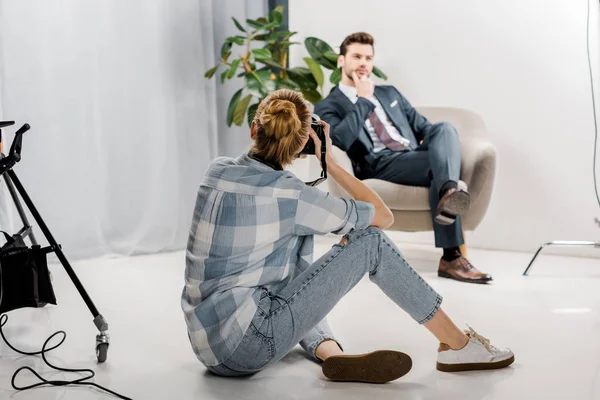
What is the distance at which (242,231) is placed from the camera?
6.32 ft

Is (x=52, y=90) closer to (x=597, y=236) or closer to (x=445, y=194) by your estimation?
(x=445, y=194)

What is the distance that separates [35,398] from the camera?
2.02m

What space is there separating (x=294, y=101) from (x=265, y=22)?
2638 mm

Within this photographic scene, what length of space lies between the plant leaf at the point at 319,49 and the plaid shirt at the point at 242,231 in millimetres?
2577

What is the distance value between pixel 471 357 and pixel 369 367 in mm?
298

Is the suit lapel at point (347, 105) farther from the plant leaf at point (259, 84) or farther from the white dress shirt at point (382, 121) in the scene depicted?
the plant leaf at point (259, 84)

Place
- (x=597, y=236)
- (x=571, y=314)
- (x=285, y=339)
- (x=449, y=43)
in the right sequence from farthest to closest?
(x=449, y=43), (x=597, y=236), (x=571, y=314), (x=285, y=339)

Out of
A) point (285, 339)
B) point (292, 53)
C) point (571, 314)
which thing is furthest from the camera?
point (292, 53)

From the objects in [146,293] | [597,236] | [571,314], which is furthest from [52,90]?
[597,236]

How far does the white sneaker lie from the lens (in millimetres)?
2156

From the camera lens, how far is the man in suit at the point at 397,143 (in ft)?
11.3

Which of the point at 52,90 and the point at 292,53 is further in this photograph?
the point at 292,53

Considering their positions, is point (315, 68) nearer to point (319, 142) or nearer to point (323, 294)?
point (319, 142)

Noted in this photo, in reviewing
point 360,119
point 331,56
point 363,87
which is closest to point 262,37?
point 331,56
